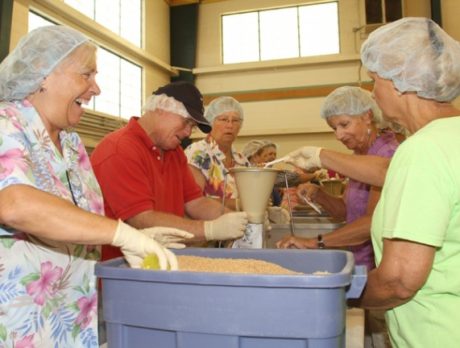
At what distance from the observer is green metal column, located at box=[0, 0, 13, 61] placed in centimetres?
352

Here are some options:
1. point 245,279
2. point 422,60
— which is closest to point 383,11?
point 422,60

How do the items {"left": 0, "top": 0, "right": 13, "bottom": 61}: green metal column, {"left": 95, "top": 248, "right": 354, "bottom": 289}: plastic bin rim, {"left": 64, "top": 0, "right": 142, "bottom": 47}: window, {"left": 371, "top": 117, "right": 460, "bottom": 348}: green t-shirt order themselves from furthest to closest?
1. {"left": 64, "top": 0, "right": 142, "bottom": 47}: window
2. {"left": 0, "top": 0, "right": 13, "bottom": 61}: green metal column
3. {"left": 371, "top": 117, "right": 460, "bottom": 348}: green t-shirt
4. {"left": 95, "top": 248, "right": 354, "bottom": 289}: plastic bin rim

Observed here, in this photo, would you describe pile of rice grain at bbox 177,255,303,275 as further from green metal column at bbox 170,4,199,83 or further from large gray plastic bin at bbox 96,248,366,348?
green metal column at bbox 170,4,199,83

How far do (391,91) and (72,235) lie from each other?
77cm

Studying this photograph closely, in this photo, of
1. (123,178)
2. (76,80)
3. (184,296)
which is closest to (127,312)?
(184,296)

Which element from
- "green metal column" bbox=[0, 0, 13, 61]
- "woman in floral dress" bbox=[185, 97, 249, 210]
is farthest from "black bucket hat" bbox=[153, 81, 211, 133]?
"green metal column" bbox=[0, 0, 13, 61]

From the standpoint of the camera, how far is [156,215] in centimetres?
145

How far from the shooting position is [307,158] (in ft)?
5.32

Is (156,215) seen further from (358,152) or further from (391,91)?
(358,152)

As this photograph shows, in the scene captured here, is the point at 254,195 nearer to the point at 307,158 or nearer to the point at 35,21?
the point at 307,158

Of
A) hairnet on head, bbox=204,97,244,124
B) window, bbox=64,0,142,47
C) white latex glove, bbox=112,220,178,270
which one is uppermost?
window, bbox=64,0,142,47

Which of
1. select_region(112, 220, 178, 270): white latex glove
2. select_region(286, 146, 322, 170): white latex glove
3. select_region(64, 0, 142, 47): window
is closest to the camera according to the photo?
select_region(112, 220, 178, 270): white latex glove

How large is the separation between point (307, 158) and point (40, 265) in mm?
1008

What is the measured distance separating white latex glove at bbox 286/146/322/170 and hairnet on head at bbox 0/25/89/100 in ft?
2.90
